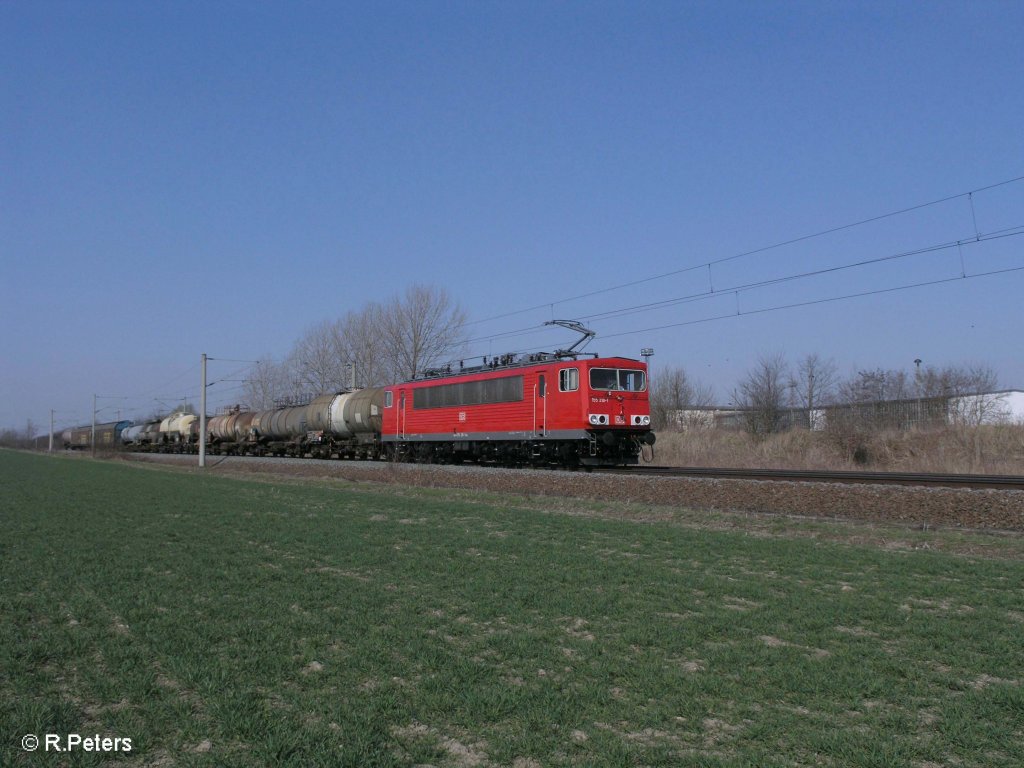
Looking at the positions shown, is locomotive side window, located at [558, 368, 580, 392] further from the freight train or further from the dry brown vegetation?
the dry brown vegetation

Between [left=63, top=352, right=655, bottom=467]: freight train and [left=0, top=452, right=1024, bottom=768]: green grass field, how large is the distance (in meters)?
13.1

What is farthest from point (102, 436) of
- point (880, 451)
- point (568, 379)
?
point (880, 451)

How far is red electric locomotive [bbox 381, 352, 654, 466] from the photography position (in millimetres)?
25312

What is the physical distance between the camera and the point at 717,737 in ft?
15.5

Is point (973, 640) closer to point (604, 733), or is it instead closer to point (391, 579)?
point (604, 733)

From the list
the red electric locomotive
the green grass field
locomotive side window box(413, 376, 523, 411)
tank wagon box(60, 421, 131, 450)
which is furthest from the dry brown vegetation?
tank wagon box(60, 421, 131, 450)

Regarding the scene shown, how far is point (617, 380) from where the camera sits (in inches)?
1022

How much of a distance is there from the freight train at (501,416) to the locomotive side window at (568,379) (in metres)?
0.03

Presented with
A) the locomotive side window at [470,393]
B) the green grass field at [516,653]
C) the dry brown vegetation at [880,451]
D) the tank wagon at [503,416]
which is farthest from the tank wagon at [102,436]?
the green grass field at [516,653]

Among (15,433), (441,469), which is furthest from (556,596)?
(15,433)

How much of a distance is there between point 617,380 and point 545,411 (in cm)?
264

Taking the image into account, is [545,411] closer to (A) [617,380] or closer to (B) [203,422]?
(A) [617,380]

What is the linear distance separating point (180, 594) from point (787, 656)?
6225 millimetres

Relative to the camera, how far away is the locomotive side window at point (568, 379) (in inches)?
995
